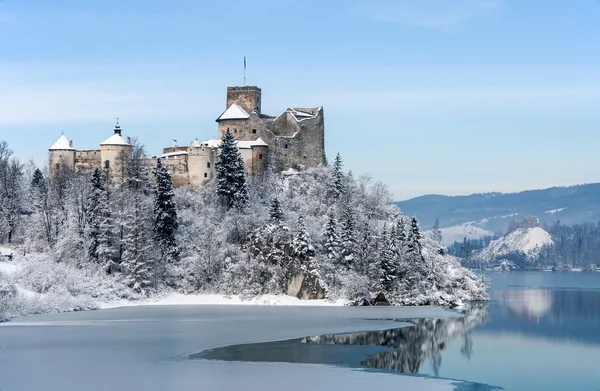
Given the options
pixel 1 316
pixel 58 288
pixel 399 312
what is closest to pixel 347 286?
pixel 399 312

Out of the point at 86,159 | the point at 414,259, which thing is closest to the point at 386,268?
the point at 414,259

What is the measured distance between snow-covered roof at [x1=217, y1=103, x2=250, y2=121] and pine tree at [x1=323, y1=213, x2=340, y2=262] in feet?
59.3

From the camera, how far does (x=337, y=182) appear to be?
67.6 meters

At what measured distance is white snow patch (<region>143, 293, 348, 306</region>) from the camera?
56.2m

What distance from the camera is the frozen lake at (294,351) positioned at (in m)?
26.6

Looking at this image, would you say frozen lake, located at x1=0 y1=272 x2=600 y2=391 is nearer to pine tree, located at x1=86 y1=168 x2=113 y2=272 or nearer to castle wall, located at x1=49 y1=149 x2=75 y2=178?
pine tree, located at x1=86 y1=168 x2=113 y2=272

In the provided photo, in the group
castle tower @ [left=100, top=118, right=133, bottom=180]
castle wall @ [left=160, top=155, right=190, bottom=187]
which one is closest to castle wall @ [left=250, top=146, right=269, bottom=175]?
castle wall @ [left=160, top=155, right=190, bottom=187]

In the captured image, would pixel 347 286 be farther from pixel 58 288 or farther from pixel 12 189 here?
pixel 12 189

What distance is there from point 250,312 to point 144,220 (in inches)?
516

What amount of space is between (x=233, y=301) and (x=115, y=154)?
18.9 meters

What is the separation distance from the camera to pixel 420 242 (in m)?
62.5

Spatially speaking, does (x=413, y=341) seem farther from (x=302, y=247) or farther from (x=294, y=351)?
(x=302, y=247)

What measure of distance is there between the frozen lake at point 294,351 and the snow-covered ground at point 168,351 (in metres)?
0.05

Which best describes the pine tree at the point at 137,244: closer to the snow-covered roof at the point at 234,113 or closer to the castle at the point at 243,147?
the castle at the point at 243,147
